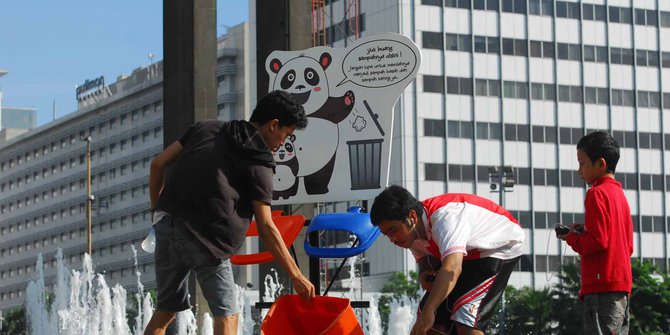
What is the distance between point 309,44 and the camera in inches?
374

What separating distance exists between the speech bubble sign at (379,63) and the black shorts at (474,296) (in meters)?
2.73

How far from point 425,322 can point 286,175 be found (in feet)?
11.0

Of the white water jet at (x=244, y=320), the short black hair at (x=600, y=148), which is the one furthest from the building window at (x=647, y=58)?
the short black hair at (x=600, y=148)

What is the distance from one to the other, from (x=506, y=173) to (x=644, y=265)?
13.2 m

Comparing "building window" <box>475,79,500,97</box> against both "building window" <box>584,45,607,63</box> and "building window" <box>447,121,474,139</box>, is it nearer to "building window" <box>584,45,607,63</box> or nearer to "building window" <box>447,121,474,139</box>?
"building window" <box>447,121,474,139</box>

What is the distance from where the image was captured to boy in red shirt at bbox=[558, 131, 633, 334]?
6641 mm

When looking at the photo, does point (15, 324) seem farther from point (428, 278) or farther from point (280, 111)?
point (280, 111)

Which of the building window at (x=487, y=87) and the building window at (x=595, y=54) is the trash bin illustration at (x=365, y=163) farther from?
the building window at (x=595, y=54)

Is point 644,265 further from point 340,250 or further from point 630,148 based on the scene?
point 340,250

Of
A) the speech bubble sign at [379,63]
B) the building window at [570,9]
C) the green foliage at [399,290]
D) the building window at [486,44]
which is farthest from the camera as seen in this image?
the building window at [570,9]

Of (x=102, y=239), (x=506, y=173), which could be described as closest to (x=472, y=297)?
(x=506, y=173)

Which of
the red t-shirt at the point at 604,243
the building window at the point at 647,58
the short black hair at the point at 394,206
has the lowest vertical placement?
the red t-shirt at the point at 604,243

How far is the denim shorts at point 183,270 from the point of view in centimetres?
617

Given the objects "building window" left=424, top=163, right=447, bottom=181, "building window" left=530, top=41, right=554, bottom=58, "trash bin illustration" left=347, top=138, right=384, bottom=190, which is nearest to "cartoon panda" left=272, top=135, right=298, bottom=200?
"trash bin illustration" left=347, top=138, right=384, bottom=190
